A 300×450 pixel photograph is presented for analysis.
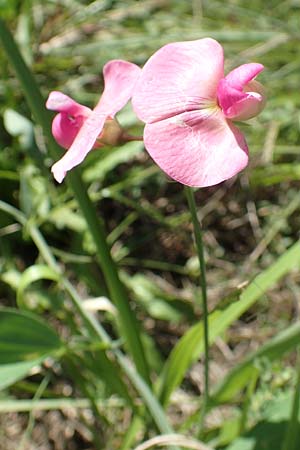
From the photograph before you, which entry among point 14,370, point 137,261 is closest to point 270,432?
point 14,370

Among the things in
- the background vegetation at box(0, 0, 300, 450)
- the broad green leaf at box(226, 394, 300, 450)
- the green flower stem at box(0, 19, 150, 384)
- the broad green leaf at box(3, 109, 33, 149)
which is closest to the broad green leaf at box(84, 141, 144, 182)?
the background vegetation at box(0, 0, 300, 450)

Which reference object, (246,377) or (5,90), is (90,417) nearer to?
(246,377)

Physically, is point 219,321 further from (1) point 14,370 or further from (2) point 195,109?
(2) point 195,109

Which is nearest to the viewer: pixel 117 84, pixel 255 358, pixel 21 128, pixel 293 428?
pixel 117 84

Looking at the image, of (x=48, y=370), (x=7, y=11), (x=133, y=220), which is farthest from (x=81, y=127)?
(x=7, y=11)

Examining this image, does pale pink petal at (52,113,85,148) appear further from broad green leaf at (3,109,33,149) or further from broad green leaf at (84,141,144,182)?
broad green leaf at (84,141,144,182)

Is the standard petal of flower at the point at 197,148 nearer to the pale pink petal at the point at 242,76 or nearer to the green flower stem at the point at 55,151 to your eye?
the pale pink petal at the point at 242,76
